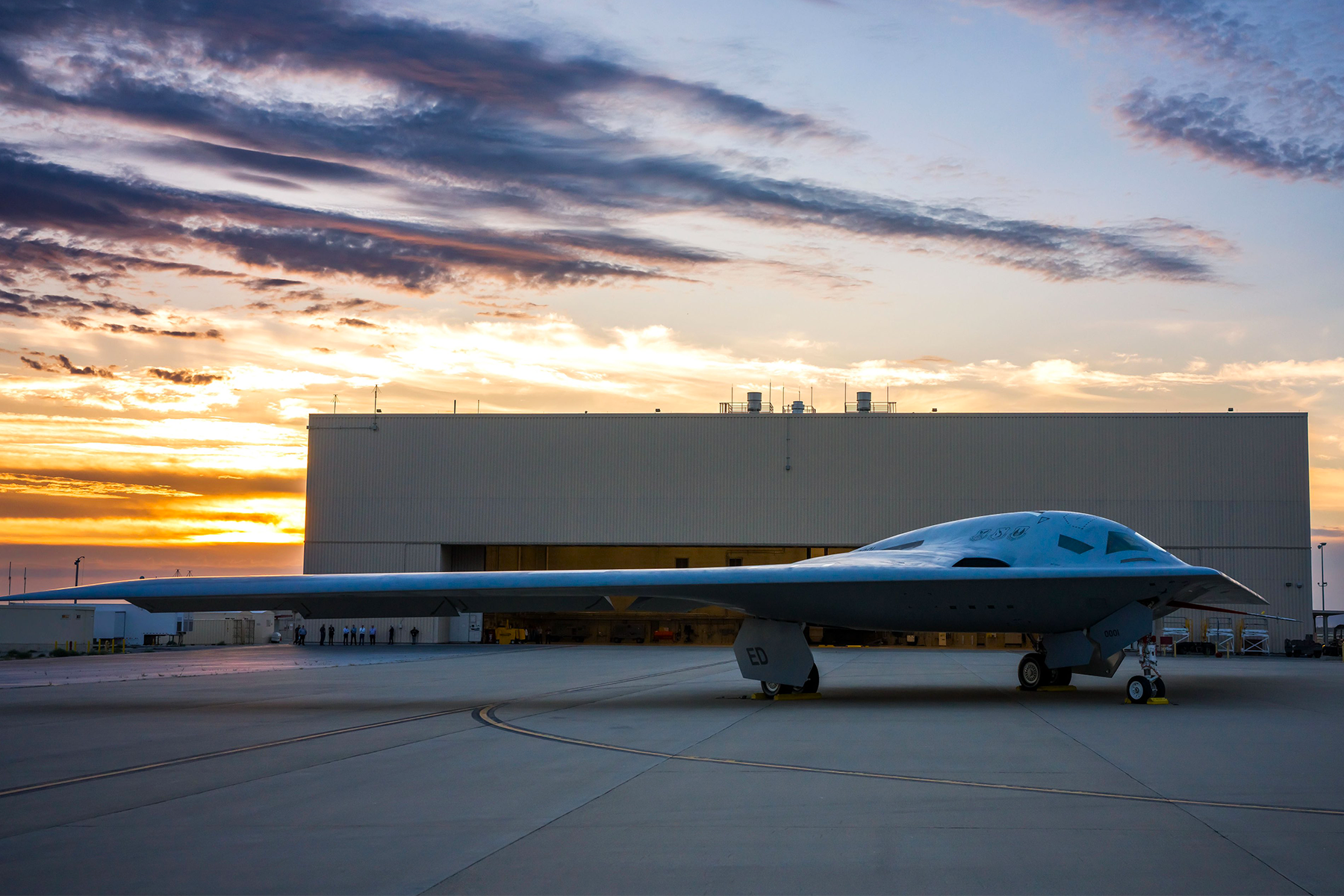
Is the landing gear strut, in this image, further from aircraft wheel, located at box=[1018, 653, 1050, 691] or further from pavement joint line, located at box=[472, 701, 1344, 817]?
pavement joint line, located at box=[472, 701, 1344, 817]

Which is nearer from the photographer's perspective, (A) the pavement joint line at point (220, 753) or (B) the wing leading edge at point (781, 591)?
(A) the pavement joint line at point (220, 753)

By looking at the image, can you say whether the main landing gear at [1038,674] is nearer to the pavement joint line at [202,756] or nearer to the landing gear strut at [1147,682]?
the landing gear strut at [1147,682]

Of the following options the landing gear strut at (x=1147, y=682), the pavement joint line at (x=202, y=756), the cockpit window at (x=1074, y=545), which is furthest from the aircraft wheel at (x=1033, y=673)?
the pavement joint line at (x=202, y=756)

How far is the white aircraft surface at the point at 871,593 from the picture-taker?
17.4 meters

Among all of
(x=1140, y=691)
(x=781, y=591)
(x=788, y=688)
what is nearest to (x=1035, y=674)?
(x=1140, y=691)

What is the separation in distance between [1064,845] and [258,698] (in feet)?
53.5

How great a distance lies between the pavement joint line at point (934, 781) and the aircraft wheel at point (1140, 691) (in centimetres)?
931

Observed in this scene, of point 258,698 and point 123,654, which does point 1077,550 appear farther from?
point 123,654

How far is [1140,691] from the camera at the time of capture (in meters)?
17.3

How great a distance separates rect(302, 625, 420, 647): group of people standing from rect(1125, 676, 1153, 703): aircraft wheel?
145ft

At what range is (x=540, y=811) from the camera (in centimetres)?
823

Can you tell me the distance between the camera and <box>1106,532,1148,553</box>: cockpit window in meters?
18.1

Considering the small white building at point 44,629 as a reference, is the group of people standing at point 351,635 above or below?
below

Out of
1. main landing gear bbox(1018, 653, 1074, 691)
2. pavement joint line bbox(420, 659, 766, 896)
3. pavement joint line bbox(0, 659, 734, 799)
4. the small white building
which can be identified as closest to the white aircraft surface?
main landing gear bbox(1018, 653, 1074, 691)
